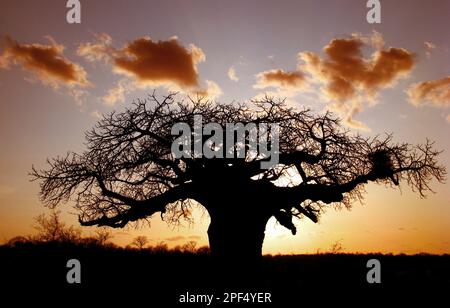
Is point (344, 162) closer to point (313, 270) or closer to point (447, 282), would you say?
point (313, 270)

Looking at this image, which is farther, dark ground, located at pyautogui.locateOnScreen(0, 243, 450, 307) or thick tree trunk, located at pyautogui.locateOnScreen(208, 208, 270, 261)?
thick tree trunk, located at pyautogui.locateOnScreen(208, 208, 270, 261)

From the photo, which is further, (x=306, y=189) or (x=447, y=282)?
(x=306, y=189)

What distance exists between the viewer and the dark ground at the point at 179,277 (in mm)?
8031

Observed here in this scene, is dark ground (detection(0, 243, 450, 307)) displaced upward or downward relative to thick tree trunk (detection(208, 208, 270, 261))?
downward

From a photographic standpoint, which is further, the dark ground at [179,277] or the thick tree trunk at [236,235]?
the thick tree trunk at [236,235]

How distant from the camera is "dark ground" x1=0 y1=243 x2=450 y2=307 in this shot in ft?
26.3

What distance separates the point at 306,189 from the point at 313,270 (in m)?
2.34

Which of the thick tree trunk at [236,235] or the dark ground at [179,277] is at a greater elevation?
the thick tree trunk at [236,235]

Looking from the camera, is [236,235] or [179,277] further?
[236,235]

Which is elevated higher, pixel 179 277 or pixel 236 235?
pixel 236 235

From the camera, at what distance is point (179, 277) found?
970 centimetres
